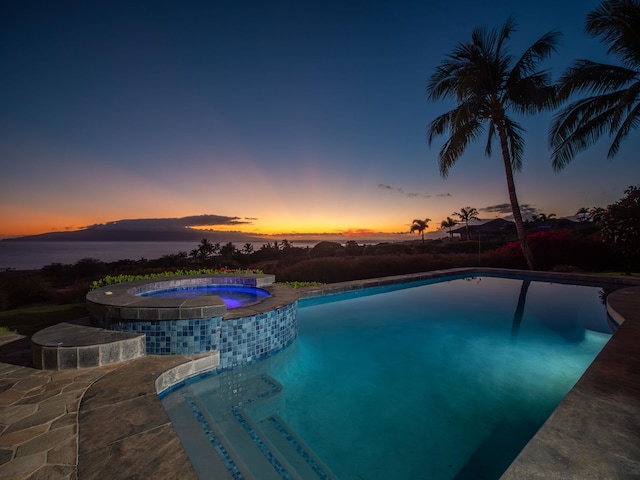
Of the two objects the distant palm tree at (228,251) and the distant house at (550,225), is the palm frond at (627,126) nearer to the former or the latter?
the distant palm tree at (228,251)

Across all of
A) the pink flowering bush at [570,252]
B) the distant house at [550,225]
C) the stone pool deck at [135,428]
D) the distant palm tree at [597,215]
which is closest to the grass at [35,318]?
the stone pool deck at [135,428]

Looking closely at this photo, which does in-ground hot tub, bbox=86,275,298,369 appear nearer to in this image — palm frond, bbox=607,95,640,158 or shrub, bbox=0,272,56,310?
shrub, bbox=0,272,56,310

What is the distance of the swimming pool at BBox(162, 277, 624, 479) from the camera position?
268 cm

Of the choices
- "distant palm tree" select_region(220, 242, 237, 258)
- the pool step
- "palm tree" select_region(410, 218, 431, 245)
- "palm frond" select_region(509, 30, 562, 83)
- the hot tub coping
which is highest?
"palm frond" select_region(509, 30, 562, 83)

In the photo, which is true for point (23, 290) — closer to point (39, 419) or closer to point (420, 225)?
point (39, 419)

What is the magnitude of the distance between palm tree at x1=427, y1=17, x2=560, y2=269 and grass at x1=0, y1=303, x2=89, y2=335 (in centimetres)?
1459

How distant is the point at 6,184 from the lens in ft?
38.7

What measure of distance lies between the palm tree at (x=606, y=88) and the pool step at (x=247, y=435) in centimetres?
1464

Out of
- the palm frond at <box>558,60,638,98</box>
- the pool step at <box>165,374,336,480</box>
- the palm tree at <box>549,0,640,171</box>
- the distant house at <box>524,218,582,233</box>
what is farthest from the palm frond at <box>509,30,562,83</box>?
the distant house at <box>524,218,582,233</box>

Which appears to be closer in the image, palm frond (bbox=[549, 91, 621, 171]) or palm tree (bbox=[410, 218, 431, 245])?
palm frond (bbox=[549, 91, 621, 171])

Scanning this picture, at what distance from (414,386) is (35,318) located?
8.25 meters

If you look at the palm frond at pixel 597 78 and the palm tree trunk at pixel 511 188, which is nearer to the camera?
the palm frond at pixel 597 78

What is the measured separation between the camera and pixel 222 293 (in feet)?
24.5

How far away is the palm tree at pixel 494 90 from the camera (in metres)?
11.6
